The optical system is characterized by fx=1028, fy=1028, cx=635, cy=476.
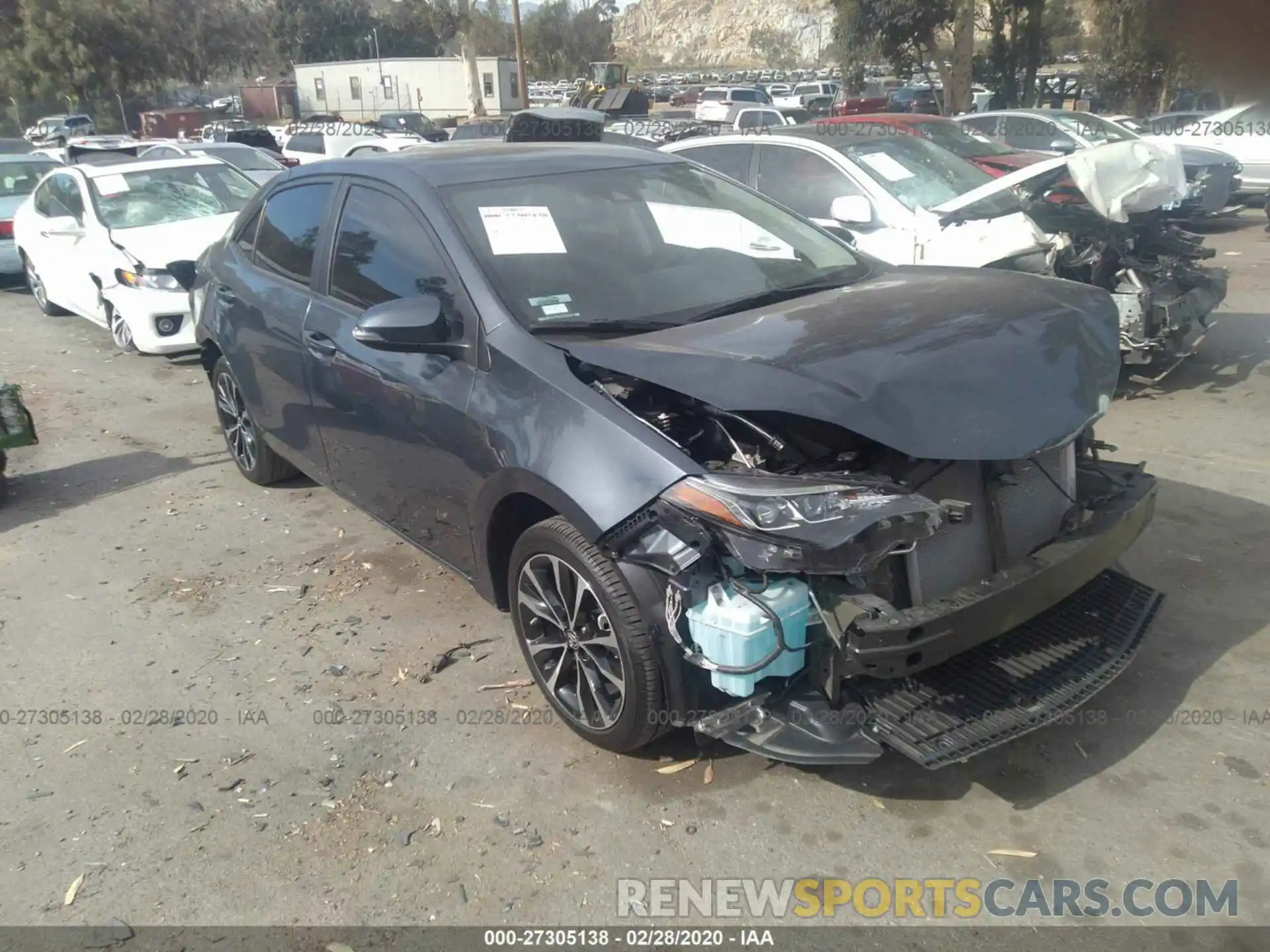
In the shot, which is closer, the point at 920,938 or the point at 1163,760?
the point at 920,938

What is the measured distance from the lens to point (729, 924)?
9.02 feet

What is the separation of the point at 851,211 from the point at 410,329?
13.8 ft

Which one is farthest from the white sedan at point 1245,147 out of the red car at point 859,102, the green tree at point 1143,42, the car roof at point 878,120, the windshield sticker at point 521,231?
the red car at point 859,102

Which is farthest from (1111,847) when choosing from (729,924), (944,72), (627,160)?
(944,72)

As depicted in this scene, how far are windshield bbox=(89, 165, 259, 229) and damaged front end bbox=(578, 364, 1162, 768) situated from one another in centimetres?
761

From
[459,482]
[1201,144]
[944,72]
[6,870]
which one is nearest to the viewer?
[6,870]

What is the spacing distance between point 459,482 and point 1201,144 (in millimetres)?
14656

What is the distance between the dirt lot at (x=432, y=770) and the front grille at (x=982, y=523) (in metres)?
0.65

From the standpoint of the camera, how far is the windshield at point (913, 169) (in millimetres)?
7551

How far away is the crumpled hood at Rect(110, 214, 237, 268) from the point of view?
8711mm

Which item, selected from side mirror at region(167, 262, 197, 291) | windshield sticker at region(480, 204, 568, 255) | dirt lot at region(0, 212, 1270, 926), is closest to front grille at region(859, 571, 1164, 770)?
dirt lot at region(0, 212, 1270, 926)

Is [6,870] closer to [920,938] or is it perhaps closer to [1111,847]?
[920,938]

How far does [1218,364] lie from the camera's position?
744cm

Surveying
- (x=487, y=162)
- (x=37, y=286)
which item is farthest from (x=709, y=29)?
(x=487, y=162)
